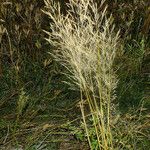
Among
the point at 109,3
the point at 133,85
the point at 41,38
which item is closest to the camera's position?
the point at 133,85

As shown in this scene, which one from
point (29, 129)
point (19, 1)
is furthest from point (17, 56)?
point (29, 129)

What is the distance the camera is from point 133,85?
2762 mm

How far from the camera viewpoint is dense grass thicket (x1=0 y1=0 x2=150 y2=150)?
1800mm

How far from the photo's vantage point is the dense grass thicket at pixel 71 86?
1.80 metres

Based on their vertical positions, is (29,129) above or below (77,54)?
below

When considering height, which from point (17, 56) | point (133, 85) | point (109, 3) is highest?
point (109, 3)

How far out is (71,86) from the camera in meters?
1.90

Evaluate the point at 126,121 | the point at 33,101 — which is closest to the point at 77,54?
the point at 126,121

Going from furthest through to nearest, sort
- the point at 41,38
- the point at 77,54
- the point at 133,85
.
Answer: the point at 41,38 < the point at 133,85 < the point at 77,54

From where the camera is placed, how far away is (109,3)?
318 cm

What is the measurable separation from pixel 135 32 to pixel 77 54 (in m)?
Result: 1.69

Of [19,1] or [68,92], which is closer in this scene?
[68,92]

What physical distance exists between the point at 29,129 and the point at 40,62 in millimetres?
726

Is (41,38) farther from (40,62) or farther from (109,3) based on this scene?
(109,3)
